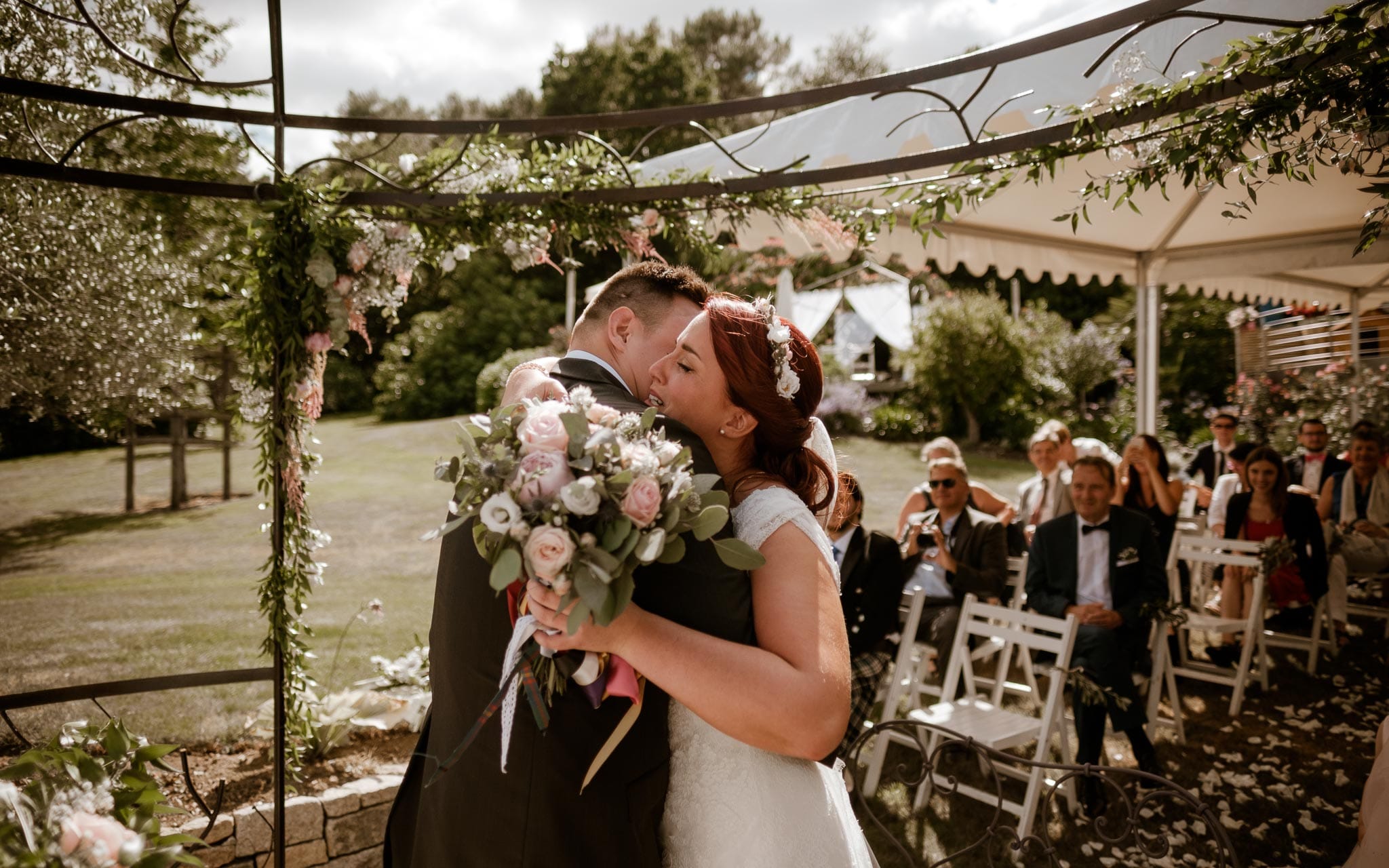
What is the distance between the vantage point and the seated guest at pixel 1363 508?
761cm

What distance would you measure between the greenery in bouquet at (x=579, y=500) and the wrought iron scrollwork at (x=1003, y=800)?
60.1 inches

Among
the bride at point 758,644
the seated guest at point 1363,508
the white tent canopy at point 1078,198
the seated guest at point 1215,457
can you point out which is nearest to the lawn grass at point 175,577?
the bride at point 758,644

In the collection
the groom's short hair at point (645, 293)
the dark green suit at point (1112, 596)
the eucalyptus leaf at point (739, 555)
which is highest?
the groom's short hair at point (645, 293)

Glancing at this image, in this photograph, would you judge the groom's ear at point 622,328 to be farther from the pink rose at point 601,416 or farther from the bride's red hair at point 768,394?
the pink rose at point 601,416

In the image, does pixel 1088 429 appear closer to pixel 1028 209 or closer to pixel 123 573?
pixel 1028 209

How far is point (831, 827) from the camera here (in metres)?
1.92

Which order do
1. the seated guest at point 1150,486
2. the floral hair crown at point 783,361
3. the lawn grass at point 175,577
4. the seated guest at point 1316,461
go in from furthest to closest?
the seated guest at point 1316,461 → the seated guest at point 1150,486 → the lawn grass at point 175,577 → the floral hair crown at point 783,361

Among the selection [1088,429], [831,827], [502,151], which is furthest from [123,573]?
[1088,429]

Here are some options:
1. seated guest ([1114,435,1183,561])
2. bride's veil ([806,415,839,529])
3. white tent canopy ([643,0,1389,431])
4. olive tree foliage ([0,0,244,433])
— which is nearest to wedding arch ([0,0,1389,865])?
white tent canopy ([643,0,1389,431])

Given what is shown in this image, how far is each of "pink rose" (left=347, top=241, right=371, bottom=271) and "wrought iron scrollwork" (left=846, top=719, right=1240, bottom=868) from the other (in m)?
→ 2.90

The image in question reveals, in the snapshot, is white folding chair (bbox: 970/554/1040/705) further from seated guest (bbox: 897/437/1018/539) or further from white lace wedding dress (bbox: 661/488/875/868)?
white lace wedding dress (bbox: 661/488/875/868)

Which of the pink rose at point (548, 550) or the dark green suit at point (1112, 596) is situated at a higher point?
the pink rose at point (548, 550)

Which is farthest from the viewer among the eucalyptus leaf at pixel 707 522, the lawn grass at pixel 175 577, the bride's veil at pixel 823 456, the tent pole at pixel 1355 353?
the tent pole at pixel 1355 353

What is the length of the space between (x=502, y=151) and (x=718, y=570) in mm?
2790
